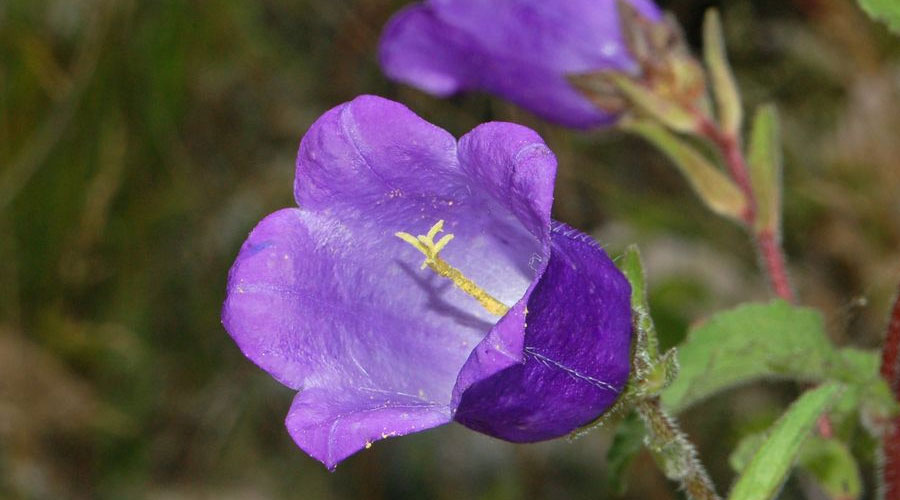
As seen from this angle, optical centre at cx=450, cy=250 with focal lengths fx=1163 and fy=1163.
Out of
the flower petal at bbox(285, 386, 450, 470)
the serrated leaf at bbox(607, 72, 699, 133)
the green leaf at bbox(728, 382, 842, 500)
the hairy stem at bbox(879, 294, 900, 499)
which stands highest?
the flower petal at bbox(285, 386, 450, 470)

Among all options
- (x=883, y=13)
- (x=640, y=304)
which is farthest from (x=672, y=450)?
(x=883, y=13)

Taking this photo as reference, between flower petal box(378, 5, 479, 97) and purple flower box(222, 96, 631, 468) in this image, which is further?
flower petal box(378, 5, 479, 97)

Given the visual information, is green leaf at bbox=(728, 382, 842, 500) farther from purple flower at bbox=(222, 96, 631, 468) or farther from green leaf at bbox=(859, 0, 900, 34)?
green leaf at bbox=(859, 0, 900, 34)

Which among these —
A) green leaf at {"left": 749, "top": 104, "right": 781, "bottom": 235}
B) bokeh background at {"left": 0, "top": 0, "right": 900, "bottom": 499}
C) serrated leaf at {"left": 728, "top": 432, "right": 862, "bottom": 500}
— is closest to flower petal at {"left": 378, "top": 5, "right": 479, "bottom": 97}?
green leaf at {"left": 749, "top": 104, "right": 781, "bottom": 235}

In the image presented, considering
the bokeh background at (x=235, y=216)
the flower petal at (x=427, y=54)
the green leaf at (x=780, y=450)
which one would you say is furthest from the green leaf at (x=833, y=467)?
the bokeh background at (x=235, y=216)

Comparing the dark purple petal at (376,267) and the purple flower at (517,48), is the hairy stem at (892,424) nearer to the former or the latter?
the dark purple petal at (376,267)

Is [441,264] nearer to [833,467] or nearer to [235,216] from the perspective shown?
[833,467]
